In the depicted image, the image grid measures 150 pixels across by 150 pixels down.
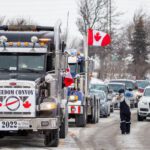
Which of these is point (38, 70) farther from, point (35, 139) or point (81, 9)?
point (81, 9)

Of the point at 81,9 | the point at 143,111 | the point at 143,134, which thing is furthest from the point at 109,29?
the point at 143,134

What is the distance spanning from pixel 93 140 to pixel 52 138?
2866 millimetres

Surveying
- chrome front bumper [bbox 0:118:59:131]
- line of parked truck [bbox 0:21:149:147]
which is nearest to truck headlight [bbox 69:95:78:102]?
line of parked truck [bbox 0:21:149:147]

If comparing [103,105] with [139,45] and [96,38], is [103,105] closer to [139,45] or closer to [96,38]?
[96,38]

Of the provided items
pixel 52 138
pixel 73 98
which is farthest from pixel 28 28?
pixel 73 98

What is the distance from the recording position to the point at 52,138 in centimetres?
1944

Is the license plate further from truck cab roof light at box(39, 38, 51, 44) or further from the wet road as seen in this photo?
truck cab roof light at box(39, 38, 51, 44)

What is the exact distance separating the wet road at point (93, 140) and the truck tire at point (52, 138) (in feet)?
0.50

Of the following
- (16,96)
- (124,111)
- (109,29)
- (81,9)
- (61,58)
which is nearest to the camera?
(16,96)

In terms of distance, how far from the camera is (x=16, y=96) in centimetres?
1844

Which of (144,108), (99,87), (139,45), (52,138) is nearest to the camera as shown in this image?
(52,138)

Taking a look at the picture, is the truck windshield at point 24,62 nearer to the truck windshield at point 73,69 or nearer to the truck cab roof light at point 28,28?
the truck cab roof light at point 28,28

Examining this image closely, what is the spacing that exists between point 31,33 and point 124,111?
5793 millimetres

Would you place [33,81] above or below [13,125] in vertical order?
above
